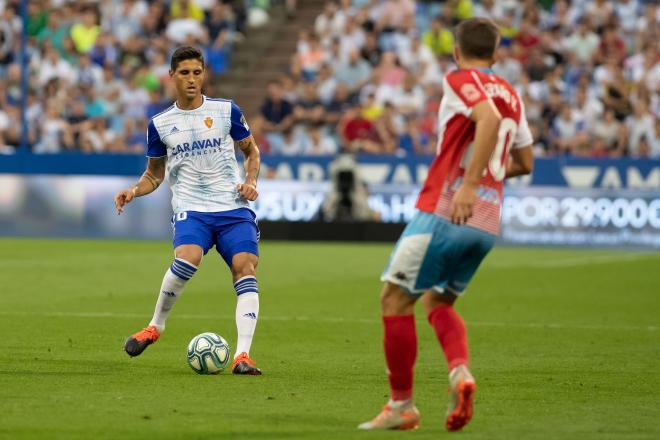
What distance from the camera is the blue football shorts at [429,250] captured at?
23.4 ft

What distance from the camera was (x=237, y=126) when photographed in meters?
10.1

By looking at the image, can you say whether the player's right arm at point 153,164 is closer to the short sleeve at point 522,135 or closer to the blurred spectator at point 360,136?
the short sleeve at point 522,135

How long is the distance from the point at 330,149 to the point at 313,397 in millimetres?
18716

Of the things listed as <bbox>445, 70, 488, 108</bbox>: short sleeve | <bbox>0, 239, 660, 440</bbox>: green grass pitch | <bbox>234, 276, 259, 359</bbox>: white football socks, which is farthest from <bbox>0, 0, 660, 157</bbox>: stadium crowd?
<bbox>445, 70, 488, 108</bbox>: short sleeve

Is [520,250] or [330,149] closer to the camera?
[520,250]

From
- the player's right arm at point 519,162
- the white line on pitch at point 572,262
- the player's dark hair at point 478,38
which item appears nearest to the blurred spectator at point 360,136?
the white line on pitch at point 572,262

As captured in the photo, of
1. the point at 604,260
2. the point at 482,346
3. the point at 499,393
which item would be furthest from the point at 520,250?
the point at 499,393

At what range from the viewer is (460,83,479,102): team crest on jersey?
7070 millimetres

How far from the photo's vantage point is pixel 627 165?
23766 millimetres

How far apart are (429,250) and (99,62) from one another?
2407 centimetres

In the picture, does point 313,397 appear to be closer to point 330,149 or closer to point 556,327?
point 556,327

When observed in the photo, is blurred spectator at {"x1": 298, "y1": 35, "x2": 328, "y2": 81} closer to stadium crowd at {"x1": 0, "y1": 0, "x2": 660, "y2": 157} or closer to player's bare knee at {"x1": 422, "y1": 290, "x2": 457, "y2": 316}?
stadium crowd at {"x1": 0, "y1": 0, "x2": 660, "y2": 157}

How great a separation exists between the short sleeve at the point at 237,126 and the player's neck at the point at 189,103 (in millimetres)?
245

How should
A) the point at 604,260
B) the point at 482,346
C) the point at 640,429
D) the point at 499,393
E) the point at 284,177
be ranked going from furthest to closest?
the point at 284,177 < the point at 604,260 < the point at 482,346 < the point at 499,393 < the point at 640,429
